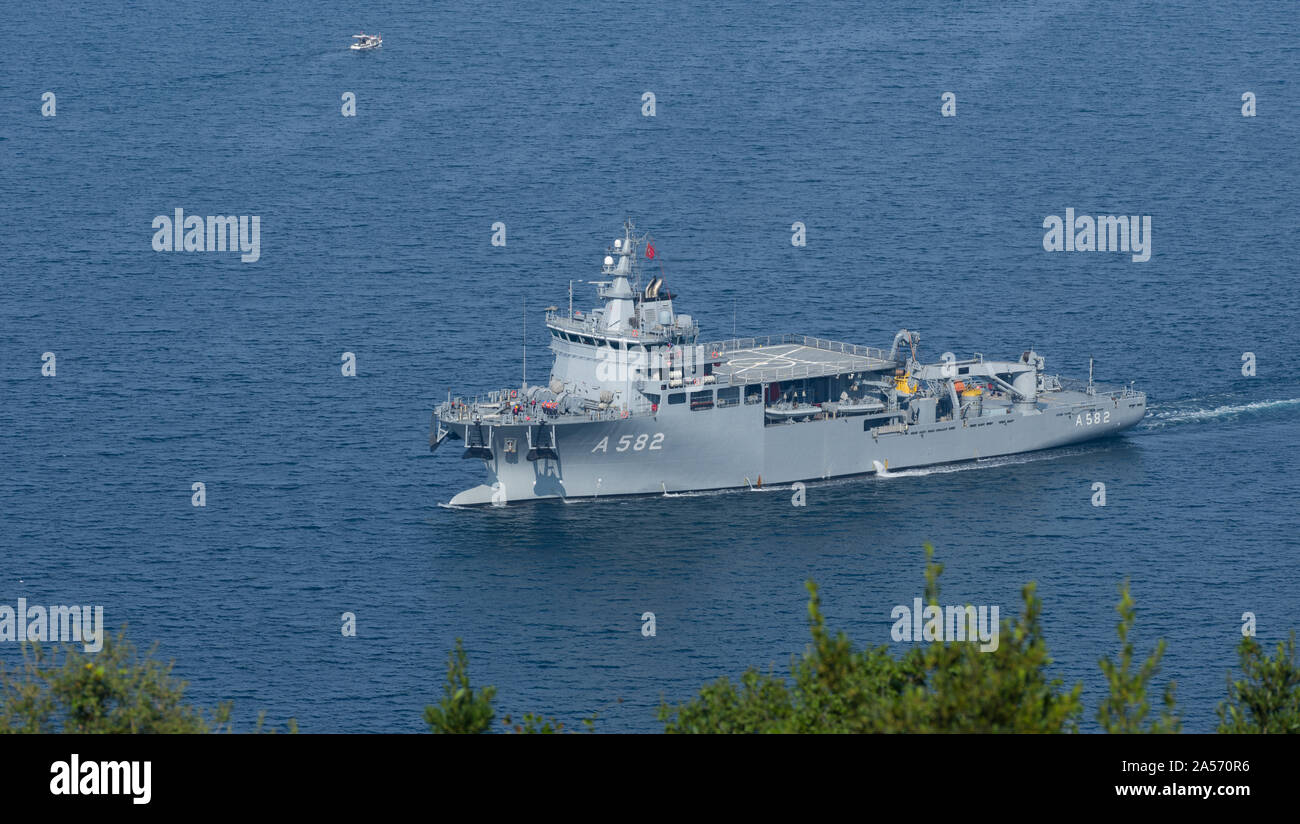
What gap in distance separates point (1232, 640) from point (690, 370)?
43503 mm

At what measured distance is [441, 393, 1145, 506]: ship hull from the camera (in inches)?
5866

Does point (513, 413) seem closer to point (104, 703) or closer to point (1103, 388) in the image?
point (1103, 388)

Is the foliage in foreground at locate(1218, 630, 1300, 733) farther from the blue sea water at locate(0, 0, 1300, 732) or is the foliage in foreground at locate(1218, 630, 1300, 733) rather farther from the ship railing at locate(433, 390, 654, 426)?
the ship railing at locate(433, 390, 654, 426)

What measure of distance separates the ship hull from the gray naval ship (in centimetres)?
9

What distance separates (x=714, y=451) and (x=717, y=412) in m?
2.56

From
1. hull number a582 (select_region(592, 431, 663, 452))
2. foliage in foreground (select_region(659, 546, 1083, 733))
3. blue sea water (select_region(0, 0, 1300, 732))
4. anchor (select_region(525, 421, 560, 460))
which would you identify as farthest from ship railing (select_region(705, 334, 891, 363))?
foliage in foreground (select_region(659, 546, 1083, 733))

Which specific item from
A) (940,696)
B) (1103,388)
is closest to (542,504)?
(1103,388)

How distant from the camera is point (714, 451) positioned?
152250mm

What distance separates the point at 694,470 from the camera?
5984 inches

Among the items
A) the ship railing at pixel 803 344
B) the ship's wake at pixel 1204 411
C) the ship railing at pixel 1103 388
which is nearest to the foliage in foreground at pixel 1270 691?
the ship railing at pixel 803 344

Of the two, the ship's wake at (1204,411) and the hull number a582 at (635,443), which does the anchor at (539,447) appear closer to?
the hull number a582 at (635,443)

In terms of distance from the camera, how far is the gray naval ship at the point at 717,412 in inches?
5876

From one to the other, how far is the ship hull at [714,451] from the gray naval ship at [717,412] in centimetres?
9
